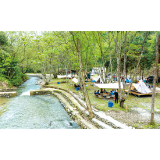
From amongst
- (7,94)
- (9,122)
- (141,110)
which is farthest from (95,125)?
(7,94)

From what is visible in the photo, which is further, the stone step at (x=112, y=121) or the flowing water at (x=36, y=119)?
the flowing water at (x=36, y=119)

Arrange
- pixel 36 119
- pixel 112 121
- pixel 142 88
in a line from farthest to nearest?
pixel 142 88 < pixel 36 119 < pixel 112 121

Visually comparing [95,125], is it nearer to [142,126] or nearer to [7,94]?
[142,126]

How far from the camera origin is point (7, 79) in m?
23.2

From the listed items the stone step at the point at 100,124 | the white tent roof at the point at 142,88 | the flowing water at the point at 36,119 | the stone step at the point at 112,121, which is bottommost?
the flowing water at the point at 36,119

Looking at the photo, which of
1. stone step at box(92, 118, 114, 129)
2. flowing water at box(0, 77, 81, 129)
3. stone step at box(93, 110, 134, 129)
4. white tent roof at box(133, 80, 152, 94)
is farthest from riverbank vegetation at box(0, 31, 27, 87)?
white tent roof at box(133, 80, 152, 94)

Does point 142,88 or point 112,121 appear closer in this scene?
point 112,121

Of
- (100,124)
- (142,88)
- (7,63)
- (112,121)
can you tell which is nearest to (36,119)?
(100,124)

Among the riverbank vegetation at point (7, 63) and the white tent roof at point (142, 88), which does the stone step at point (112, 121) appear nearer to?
the white tent roof at point (142, 88)

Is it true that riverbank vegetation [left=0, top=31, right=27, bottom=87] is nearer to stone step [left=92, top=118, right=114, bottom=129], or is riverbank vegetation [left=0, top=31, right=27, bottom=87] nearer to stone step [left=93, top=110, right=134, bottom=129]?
stone step [left=92, top=118, right=114, bottom=129]

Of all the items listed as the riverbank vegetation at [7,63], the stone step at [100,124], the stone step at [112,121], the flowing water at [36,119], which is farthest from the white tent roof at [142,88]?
the riverbank vegetation at [7,63]

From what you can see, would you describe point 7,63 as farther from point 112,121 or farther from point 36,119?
point 112,121

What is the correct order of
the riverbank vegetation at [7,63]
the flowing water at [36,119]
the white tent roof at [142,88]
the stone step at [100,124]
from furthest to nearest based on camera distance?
the riverbank vegetation at [7,63]
the white tent roof at [142,88]
the flowing water at [36,119]
the stone step at [100,124]

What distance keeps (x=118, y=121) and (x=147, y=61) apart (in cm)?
1912
